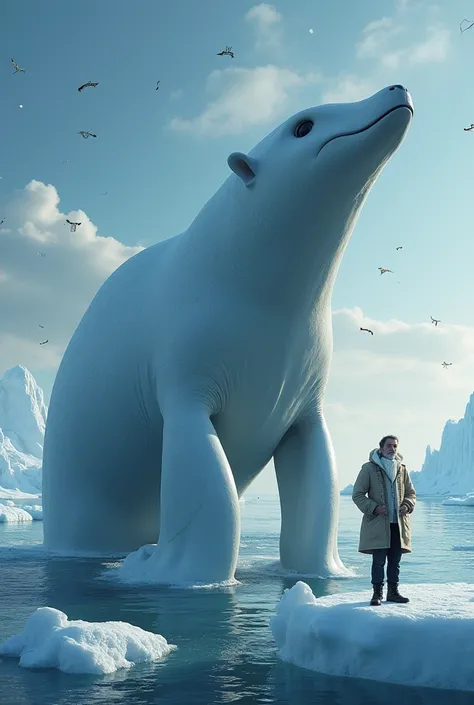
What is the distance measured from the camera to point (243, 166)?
39.4 feet

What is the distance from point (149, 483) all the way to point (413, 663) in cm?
868

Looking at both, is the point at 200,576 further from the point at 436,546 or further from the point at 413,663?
Answer: the point at 436,546

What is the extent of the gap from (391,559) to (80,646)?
2.93m

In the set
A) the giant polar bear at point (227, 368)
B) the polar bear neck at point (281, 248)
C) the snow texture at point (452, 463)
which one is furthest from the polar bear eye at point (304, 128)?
the snow texture at point (452, 463)

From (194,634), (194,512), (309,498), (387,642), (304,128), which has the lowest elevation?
(194,634)

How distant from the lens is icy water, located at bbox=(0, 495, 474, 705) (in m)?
5.44

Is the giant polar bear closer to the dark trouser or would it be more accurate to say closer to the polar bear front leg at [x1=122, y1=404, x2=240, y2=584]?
the polar bear front leg at [x1=122, y1=404, x2=240, y2=584]

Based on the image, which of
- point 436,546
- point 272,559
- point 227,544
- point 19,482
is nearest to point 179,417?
point 227,544

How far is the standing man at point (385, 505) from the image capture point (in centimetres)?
754

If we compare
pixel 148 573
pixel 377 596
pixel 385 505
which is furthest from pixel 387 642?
pixel 148 573

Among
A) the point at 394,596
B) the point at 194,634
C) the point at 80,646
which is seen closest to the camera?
the point at 80,646

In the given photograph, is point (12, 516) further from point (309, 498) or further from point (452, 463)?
point (452, 463)

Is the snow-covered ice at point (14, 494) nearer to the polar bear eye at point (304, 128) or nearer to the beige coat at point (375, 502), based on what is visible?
the polar bear eye at point (304, 128)

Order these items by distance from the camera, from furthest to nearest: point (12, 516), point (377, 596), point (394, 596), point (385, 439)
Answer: point (12, 516) < point (385, 439) < point (394, 596) < point (377, 596)
